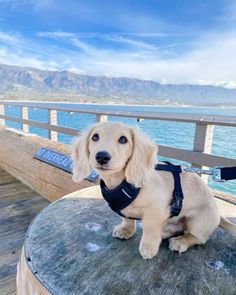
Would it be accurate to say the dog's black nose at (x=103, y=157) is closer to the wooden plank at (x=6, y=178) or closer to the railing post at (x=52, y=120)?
the wooden plank at (x=6, y=178)

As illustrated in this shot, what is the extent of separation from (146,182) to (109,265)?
0.32 metres

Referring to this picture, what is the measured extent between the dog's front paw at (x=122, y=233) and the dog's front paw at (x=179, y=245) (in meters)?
0.18

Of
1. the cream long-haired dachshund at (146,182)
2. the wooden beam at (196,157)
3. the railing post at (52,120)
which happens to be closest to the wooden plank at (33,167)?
the railing post at (52,120)

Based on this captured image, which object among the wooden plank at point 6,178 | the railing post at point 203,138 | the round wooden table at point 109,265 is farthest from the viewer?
the wooden plank at point 6,178

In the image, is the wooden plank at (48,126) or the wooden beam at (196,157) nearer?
the wooden beam at (196,157)

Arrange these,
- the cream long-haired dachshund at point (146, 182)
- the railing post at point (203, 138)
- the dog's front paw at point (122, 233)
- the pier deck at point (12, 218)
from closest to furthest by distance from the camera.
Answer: the cream long-haired dachshund at point (146, 182) → the dog's front paw at point (122, 233) → the pier deck at point (12, 218) → the railing post at point (203, 138)

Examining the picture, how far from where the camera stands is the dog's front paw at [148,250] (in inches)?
35.7

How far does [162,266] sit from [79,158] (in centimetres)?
51

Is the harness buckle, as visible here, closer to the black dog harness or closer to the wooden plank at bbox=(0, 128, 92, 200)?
the black dog harness

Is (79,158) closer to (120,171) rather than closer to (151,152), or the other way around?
(120,171)

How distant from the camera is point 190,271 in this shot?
85 centimetres

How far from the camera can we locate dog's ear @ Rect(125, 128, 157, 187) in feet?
2.97

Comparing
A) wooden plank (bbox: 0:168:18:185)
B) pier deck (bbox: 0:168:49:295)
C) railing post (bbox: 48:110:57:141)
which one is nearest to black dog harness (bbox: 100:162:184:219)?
pier deck (bbox: 0:168:49:295)

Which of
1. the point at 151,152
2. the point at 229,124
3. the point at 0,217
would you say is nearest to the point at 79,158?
the point at 151,152
